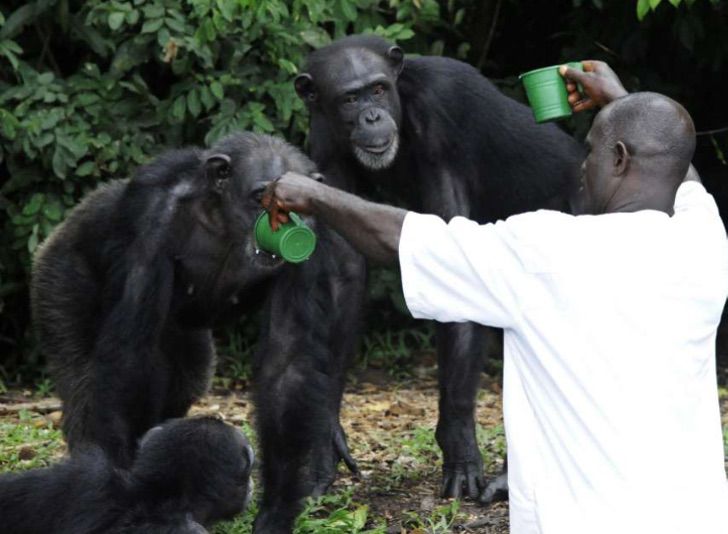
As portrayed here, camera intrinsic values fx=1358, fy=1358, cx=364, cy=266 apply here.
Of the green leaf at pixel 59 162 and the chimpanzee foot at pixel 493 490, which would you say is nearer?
the chimpanzee foot at pixel 493 490

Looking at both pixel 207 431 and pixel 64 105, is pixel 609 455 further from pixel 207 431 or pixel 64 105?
pixel 64 105

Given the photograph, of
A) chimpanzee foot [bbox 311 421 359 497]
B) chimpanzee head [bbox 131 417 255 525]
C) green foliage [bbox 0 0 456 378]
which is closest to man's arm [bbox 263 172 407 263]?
chimpanzee head [bbox 131 417 255 525]

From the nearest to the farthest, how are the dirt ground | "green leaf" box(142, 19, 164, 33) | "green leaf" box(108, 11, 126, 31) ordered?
the dirt ground, "green leaf" box(108, 11, 126, 31), "green leaf" box(142, 19, 164, 33)

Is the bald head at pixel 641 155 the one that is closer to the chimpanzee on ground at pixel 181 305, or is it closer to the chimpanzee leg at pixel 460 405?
the chimpanzee on ground at pixel 181 305

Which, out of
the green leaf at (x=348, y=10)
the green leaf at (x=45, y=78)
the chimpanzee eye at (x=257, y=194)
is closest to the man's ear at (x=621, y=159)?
the chimpanzee eye at (x=257, y=194)

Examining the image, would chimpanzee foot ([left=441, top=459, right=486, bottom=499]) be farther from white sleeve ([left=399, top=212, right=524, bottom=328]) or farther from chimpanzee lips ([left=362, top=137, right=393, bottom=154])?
white sleeve ([left=399, top=212, right=524, bottom=328])

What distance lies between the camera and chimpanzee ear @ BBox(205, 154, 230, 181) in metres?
6.06

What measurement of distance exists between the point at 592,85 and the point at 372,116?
1689 millimetres

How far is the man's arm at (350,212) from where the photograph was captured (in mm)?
4281

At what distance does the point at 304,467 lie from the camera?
19.3ft

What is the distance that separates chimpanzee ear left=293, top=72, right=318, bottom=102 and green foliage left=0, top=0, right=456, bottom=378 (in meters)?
1.13

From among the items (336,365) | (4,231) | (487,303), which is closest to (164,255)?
(336,365)

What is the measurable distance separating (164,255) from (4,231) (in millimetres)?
3879

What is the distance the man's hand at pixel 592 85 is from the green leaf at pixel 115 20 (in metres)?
3.84
